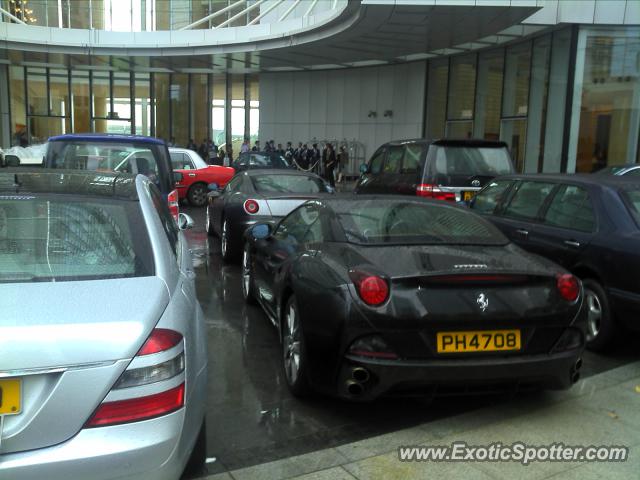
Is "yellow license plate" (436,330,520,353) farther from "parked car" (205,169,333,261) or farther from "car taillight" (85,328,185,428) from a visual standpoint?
"parked car" (205,169,333,261)

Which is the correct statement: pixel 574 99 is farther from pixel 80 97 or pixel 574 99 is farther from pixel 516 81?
pixel 80 97

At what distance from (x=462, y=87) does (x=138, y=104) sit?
17.3m

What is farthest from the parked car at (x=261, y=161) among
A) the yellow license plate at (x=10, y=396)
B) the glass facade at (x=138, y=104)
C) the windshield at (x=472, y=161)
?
the yellow license plate at (x=10, y=396)

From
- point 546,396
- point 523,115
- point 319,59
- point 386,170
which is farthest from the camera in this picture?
point 319,59

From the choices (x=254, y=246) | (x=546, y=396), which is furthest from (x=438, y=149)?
(x=546, y=396)

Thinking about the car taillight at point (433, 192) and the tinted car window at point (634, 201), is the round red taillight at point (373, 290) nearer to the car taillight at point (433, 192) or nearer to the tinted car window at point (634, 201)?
the tinted car window at point (634, 201)

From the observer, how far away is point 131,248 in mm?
2914

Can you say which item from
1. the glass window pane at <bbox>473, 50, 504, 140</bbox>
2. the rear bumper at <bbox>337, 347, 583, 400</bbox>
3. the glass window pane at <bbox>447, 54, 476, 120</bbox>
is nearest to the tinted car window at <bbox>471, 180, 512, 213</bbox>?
the rear bumper at <bbox>337, 347, 583, 400</bbox>

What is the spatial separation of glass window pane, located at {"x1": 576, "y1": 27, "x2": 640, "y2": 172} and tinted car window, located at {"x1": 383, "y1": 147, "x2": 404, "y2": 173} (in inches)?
332

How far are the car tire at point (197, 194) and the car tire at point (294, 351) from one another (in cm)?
1223

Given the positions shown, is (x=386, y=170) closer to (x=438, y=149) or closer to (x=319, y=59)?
(x=438, y=149)

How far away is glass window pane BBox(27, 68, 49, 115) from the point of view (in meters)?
30.5

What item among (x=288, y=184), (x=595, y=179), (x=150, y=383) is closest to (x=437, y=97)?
(x=288, y=184)

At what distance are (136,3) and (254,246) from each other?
29047mm
